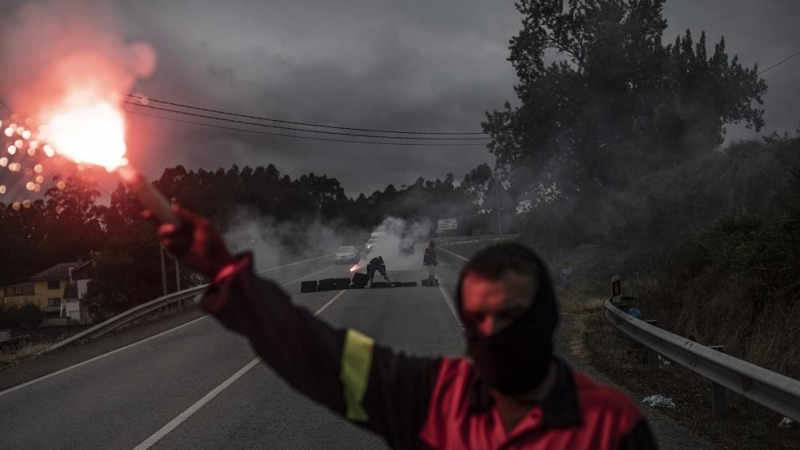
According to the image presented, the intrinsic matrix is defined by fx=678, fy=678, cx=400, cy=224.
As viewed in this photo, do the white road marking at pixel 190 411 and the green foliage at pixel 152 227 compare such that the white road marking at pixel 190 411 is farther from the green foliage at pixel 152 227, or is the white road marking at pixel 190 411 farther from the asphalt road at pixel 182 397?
the green foliage at pixel 152 227

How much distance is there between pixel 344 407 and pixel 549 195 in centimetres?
3567

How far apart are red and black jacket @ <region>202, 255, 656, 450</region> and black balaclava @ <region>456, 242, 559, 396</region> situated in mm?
72

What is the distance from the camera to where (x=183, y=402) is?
29.7ft

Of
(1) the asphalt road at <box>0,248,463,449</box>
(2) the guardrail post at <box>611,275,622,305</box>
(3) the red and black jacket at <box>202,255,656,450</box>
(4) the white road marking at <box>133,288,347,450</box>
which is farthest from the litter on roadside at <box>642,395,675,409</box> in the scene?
(3) the red and black jacket at <box>202,255,656,450</box>

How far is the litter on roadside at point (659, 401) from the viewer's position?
7.78 meters

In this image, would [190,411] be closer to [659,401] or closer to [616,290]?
[659,401]

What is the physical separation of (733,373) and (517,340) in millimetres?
5305

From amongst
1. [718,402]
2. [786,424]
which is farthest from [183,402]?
[786,424]

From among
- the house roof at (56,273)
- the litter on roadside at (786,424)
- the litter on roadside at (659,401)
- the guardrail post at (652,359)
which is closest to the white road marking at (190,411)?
the litter on roadside at (659,401)

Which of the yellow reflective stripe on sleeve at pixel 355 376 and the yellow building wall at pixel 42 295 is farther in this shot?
the yellow building wall at pixel 42 295

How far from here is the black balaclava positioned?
5.94 feet

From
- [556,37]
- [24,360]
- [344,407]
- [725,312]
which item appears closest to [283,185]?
[556,37]

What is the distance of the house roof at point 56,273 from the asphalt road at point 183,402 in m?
80.3

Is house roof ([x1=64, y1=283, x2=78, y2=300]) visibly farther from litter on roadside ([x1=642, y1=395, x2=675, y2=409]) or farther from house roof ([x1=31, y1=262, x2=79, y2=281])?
litter on roadside ([x1=642, y1=395, x2=675, y2=409])
